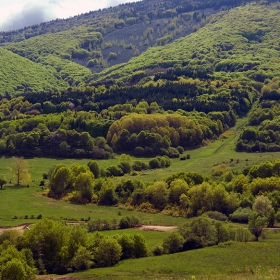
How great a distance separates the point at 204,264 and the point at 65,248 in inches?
800

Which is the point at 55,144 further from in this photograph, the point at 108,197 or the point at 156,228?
the point at 156,228

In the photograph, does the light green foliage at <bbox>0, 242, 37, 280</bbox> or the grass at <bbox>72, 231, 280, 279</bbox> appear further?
the grass at <bbox>72, 231, 280, 279</bbox>

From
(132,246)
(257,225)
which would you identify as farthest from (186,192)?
(132,246)

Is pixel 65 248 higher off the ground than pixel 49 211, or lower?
lower

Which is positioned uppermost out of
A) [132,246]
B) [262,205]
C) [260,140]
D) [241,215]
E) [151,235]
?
[260,140]

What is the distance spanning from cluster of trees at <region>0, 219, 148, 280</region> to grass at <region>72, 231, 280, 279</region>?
2.62 m

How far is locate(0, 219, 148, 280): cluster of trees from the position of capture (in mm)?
70000

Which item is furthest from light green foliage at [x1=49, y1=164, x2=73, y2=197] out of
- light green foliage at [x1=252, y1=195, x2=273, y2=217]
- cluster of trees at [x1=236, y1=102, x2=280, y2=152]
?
cluster of trees at [x1=236, y1=102, x2=280, y2=152]

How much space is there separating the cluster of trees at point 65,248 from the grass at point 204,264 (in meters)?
2.62

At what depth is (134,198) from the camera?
11600cm

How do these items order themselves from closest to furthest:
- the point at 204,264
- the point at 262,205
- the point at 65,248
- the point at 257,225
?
the point at 204,264 → the point at 65,248 → the point at 257,225 → the point at 262,205

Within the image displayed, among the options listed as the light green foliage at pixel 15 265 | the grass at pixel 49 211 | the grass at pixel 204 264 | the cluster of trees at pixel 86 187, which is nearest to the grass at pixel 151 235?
the grass at pixel 204 264

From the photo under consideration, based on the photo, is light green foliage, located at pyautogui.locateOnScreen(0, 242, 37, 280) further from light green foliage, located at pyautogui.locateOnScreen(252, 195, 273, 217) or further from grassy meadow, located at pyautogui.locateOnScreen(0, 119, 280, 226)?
light green foliage, located at pyautogui.locateOnScreen(252, 195, 273, 217)

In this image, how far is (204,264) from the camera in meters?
66.6
